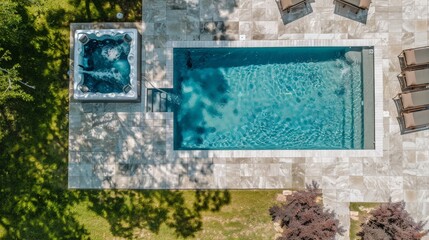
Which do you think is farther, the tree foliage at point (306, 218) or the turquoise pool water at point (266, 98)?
the turquoise pool water at point (266, 98)

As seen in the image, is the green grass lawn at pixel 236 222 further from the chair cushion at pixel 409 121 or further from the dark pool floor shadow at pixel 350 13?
the dark pool floor shadow at pixel 350 13

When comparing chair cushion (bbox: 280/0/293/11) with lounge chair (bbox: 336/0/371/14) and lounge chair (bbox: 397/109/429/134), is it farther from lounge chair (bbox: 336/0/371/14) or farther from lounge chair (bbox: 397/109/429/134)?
lounge chair (bbox: 397/109/429/134)

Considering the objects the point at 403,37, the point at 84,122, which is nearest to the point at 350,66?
the point at 403,37

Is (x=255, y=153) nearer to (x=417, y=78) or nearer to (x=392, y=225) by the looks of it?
(x=392, y=225)

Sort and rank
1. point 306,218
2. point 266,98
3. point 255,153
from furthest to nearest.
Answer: point 266,98 < point 255,153 < point 306,218

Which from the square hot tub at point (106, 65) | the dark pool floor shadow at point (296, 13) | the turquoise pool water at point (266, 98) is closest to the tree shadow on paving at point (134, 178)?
the square hot tub at point (106, 65)

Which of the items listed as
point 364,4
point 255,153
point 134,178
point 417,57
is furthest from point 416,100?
point 134,178

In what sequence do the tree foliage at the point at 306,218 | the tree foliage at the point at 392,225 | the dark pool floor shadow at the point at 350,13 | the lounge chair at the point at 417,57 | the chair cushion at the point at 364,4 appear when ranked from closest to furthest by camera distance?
the tree foliage at the point at 392,225 < the tree foliage at the point at 306,218 < the lounge chair at the point at 417,57 < the chair cushion at the point at 364,4 < the dark pool floor shadow at the point at 350,13
